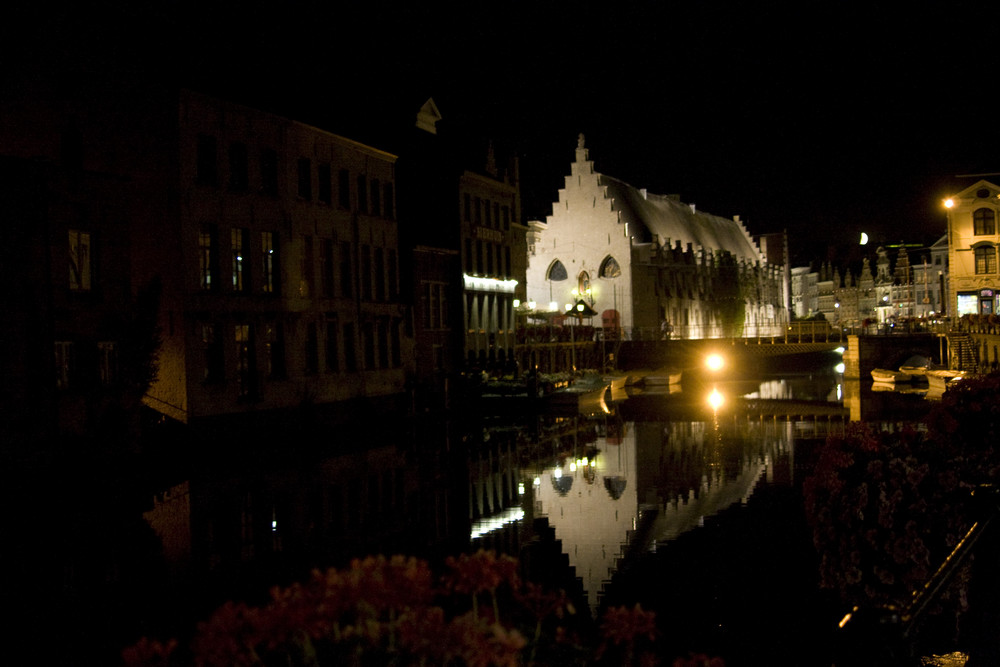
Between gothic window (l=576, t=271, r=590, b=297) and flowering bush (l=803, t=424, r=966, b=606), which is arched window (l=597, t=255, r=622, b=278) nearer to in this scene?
gothic window (l=576, t=271, r=590, b=297)

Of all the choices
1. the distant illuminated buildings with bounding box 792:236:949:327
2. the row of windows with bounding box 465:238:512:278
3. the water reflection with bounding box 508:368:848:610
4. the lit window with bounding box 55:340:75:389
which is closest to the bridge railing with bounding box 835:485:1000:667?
the water reflection with bounding box 508:368:848:610

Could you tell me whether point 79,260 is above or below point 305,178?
below

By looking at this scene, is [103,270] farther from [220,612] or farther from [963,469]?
[220,612]

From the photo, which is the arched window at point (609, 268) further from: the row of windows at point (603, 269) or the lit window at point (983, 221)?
the lit window at point (983, 221)

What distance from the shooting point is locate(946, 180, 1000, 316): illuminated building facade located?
7350cm

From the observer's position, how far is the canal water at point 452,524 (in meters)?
12.7

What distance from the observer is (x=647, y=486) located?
24.1m

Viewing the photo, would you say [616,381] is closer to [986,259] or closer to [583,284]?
[583,284]

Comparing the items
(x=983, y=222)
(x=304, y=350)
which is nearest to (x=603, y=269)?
(x=983, y=222)

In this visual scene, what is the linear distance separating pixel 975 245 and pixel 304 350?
56.7 meters

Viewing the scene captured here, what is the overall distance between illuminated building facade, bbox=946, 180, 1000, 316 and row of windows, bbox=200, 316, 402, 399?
160 ft

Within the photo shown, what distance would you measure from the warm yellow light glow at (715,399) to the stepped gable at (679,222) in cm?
3370

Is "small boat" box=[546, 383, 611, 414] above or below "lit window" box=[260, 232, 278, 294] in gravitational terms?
below

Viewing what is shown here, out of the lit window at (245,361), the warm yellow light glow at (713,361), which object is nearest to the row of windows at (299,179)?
the lit window at (245,361)
